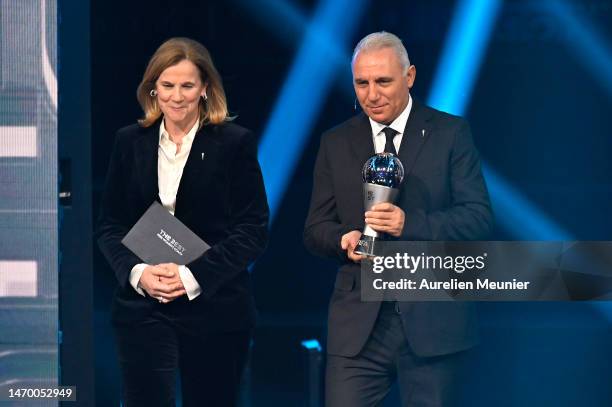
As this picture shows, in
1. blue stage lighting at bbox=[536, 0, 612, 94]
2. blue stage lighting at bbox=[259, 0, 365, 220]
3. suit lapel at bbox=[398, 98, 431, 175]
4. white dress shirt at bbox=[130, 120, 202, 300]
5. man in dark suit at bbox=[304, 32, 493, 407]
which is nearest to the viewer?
man in dark suit at bbox=[304, 32, 493, 407]

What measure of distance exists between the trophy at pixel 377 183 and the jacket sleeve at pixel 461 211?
148 millimetres

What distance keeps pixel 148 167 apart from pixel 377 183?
0.84 m

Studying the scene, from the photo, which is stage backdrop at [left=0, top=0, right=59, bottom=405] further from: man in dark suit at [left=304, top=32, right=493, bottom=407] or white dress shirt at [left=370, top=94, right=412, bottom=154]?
white dress shirt at [left=370, top=94, right=412, bottom=154]

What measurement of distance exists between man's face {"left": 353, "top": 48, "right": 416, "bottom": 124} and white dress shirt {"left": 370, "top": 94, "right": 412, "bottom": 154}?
0.12 feet

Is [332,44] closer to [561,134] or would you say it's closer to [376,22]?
[376,22]

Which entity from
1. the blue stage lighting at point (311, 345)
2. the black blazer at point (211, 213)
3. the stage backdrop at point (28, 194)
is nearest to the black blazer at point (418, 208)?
the black blazer at point (211, 213)

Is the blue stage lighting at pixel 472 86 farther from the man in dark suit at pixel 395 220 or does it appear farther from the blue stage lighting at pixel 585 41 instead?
the man in dark suit at pixel 395 220

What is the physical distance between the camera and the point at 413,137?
337 cm

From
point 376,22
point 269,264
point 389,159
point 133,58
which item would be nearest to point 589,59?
point 376,22

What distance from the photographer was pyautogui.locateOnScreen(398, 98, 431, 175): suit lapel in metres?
3.36

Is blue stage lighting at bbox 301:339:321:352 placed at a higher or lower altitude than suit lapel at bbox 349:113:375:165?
lower

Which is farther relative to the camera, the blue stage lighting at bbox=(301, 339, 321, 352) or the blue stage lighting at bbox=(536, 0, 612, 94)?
the blue stage lighting at bbox=(301, 339, 321, 352)

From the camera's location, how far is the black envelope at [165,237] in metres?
3.39

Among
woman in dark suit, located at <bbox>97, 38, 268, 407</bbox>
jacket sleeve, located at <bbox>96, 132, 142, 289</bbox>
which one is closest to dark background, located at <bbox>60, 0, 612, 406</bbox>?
jacket sleeve, located at <bbox>96, 132, 142, 289</bbox>
